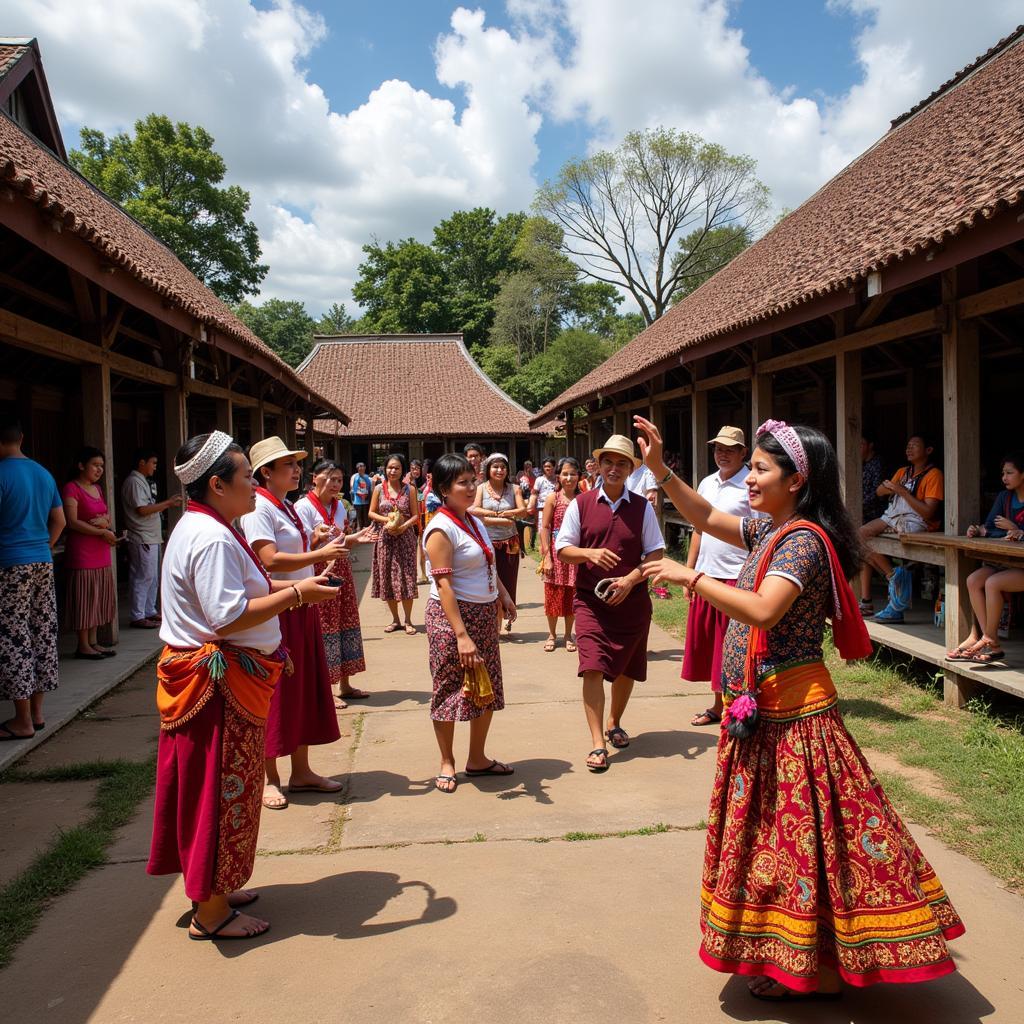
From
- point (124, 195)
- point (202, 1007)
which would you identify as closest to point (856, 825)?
point (202, 1007)

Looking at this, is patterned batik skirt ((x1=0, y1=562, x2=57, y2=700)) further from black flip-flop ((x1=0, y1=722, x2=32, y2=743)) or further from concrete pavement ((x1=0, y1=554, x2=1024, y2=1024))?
concrete pavement ((x1=0, y1=554, x2=1024, y2=1024))

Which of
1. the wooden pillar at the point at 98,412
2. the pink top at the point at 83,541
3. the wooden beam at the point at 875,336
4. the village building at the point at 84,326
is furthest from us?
the wooden pillar at the point at 98,412

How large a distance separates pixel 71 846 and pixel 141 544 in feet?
16.6

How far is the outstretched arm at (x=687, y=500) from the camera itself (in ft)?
9.24

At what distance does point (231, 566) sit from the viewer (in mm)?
2703

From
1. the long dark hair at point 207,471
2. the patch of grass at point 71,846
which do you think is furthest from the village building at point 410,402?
the long dark hair at point 207,471

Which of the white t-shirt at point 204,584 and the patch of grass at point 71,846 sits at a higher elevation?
the white t-shirt at point 204,584

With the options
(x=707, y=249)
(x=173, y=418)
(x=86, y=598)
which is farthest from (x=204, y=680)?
(x=707, y=249)

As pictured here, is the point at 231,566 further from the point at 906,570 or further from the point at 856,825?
the point at 906,570

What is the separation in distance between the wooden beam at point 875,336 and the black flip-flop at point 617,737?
347cm

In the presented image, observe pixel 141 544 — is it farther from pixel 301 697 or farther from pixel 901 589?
pixel 901 589

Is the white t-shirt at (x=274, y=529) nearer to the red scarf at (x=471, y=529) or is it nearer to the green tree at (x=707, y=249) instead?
the red scarf at (x=471, y=529)

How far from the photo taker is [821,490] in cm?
246

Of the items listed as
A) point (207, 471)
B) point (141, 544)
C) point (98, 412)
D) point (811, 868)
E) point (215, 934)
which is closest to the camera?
point (811, 868)
